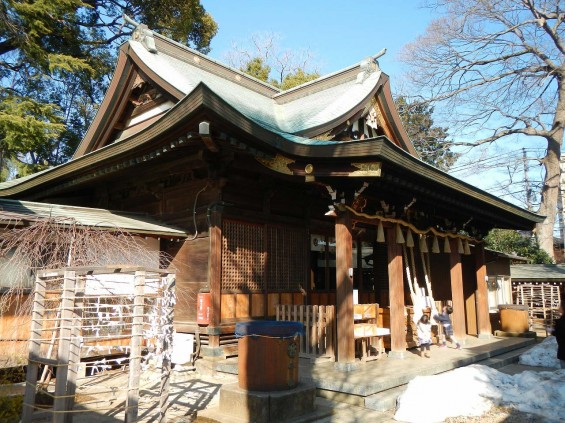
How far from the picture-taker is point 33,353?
5.09 m

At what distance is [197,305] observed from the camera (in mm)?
8828

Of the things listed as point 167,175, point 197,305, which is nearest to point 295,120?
point 167,175

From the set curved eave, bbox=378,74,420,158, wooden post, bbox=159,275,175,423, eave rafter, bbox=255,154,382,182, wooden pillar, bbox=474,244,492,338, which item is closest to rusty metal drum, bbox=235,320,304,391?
wooden post, bbox=159,275,175,423

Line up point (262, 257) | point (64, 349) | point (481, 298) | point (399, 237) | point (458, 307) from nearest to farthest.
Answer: point (64, 349), point (399, 237), point (262, 257), point (458, 307), point (481, 298)

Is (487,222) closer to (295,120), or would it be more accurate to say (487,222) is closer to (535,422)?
(295,120)

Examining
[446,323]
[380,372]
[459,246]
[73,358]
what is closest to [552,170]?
[459,246]

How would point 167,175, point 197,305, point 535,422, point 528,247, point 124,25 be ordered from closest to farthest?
point 535,422 < point 197,305 < point 167,175 < point 124,25 < point 528,247

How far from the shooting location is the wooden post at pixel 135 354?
4.44m

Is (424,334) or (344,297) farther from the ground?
(344,297)

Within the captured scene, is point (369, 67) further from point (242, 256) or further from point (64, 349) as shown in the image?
point (64, 349)

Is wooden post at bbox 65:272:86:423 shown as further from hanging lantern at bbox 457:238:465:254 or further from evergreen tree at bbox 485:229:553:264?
evergreen tree at bbox 485:229:553:264

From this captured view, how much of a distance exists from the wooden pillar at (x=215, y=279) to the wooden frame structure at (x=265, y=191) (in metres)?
0.02

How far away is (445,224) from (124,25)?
21.0 metres

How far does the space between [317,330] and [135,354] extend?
4447 mm
